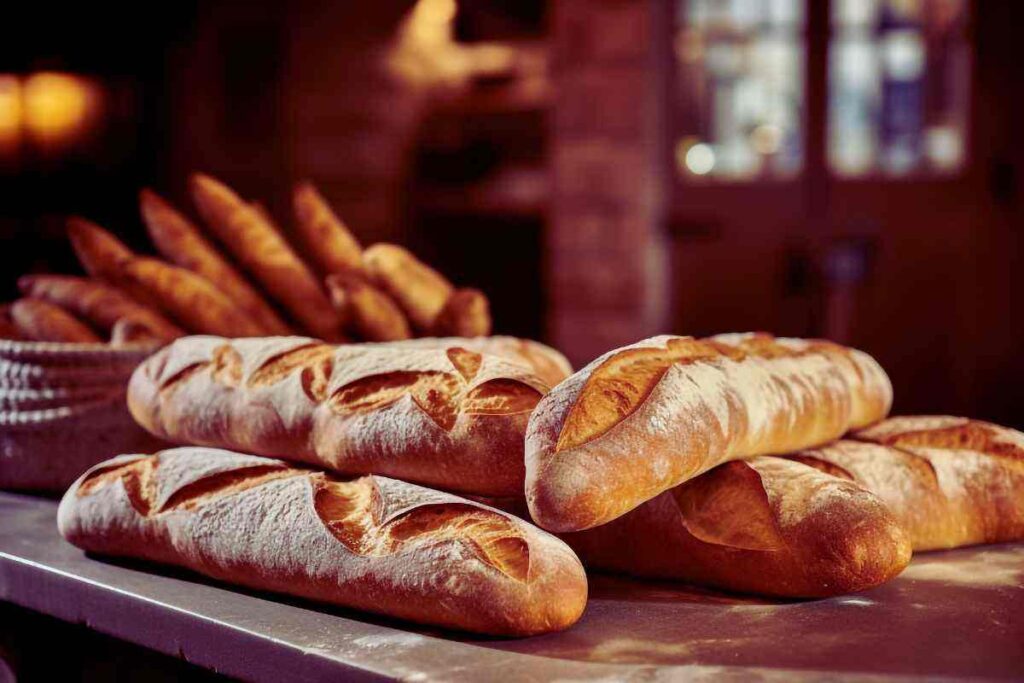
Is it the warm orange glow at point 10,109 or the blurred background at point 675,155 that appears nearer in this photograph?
the warm orange glow at point 10,109

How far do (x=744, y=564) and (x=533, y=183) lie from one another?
3.72 m

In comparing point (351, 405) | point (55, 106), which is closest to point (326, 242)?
point (351, 405)

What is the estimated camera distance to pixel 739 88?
464 cm

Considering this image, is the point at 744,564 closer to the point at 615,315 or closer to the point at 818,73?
the point at 615,315

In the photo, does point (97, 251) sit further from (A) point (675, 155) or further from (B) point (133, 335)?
(A) point (675, 155)

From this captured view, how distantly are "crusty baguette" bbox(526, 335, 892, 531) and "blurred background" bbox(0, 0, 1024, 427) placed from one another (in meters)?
3.33

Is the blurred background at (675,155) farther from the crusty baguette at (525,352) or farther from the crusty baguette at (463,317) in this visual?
the crusty baguette at (525,352)

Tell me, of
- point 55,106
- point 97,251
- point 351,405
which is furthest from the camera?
point 55,106

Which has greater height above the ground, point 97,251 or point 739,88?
point 739,88

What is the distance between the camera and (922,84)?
14.9 feet

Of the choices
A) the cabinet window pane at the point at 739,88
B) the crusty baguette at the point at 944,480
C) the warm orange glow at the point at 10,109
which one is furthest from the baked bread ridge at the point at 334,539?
the cabinet window pane at the point at 739,88

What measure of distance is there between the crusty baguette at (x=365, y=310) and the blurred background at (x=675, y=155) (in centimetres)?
290

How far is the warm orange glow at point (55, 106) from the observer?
286cm

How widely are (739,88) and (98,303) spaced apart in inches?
140
